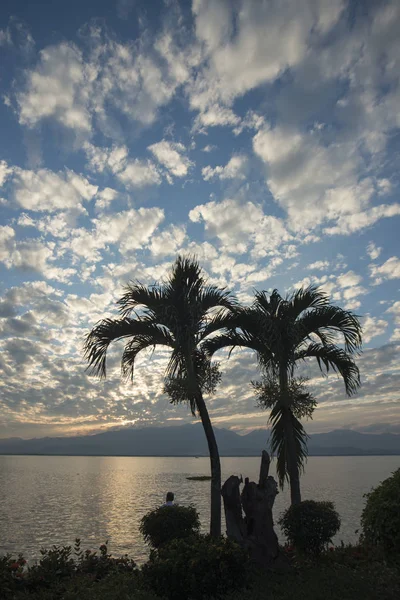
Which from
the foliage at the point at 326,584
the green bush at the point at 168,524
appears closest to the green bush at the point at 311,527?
the foliage at the point at 326,584

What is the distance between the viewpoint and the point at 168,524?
39.8 feet

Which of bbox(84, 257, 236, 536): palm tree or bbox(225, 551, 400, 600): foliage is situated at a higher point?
bbox(84, 257, 236, 536): palm tree

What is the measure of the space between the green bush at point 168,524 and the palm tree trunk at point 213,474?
95 centimetres

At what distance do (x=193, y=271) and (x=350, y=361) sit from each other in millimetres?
6778

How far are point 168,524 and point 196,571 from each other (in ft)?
13.6

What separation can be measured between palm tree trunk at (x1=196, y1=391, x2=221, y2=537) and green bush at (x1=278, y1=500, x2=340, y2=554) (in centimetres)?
222

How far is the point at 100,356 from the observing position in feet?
49.3

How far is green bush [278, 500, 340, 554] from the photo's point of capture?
12.2 metres

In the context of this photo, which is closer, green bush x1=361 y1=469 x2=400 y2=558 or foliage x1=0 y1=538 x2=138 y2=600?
green bush x1=361 y1=469 x2=400 y2=558

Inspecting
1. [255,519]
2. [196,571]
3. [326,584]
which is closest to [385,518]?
[326,584]

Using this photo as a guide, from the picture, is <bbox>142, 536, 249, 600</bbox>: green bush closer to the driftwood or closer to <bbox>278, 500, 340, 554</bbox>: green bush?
the driftwood

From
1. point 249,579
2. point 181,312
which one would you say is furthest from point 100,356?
point 249,579

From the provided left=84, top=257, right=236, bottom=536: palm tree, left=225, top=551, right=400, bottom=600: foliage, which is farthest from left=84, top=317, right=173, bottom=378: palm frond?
left=225, top=551, right=400, bottom=600: foliage

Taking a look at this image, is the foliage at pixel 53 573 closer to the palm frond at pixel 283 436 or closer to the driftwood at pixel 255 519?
the driftwood at pixel 255 519
